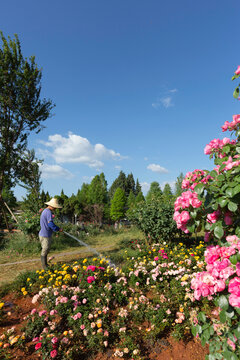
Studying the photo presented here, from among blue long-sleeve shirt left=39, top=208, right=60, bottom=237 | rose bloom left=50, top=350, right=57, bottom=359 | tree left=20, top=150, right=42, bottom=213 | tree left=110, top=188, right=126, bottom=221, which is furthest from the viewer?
tree left=110, top=188, right=126, bottom=221

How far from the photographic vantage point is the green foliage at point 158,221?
19.8 ft

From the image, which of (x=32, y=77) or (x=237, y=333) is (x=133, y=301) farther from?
(x=32, y=77)

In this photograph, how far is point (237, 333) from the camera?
4.38 feet

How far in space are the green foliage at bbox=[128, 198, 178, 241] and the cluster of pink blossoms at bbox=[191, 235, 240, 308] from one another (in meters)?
4.72

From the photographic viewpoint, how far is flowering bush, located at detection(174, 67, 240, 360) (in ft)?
4.09

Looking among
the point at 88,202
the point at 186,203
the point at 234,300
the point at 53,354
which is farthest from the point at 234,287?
the point at 88,202

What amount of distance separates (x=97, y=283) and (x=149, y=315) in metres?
1.17

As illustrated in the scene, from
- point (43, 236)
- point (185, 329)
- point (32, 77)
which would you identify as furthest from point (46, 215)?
point (32, 77)

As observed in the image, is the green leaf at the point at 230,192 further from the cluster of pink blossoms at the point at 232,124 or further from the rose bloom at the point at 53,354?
the rose bloom at the point at 53,354

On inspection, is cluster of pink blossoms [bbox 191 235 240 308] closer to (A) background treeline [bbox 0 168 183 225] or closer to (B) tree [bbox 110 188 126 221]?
(A) background treeline [bbox 0 168 183 225]

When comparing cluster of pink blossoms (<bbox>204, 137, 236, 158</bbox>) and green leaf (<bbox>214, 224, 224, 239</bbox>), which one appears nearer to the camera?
green leaf (<bbox>214, 224, 224, 239</bbox>)

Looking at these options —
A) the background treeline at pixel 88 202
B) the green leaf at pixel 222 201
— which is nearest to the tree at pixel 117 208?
the background treeline at pixel 88 202

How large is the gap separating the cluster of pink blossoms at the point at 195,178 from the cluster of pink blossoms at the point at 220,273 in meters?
0.51

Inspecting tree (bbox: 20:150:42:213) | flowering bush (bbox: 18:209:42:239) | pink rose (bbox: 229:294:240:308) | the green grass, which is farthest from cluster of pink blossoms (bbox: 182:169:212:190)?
tree (bbox: 20:150:42:213)
